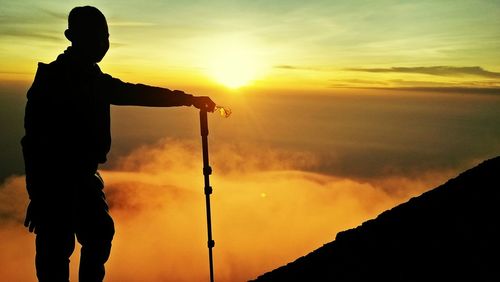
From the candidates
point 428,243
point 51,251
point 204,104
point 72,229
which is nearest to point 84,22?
point 204,104

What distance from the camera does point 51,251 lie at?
4.63 metres

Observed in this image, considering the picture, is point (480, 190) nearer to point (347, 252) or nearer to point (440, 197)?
point (440, 197)

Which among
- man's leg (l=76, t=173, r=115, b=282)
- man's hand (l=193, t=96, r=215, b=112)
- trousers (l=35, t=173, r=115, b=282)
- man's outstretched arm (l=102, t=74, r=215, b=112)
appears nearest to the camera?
trousers (l=35, t=173, r=115, b=282)

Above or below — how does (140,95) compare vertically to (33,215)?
above

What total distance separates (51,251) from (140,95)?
202 centimetres

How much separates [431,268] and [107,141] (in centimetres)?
389

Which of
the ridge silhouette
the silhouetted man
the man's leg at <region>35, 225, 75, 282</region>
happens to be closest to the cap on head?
the silhouetted man

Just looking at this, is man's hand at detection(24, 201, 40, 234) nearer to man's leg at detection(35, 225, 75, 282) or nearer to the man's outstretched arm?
man's leg at detection(35, 225, 75, 282)

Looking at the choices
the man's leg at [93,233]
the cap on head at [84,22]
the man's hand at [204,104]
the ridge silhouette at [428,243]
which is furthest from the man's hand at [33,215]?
the ridge silhouette at [428,243]

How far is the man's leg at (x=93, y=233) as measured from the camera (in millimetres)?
4703

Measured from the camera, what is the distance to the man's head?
4551mm

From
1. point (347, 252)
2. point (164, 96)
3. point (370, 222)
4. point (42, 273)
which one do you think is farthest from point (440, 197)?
point (42, 273)

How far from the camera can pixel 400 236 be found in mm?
5797

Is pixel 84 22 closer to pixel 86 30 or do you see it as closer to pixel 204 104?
pixel 86 30
